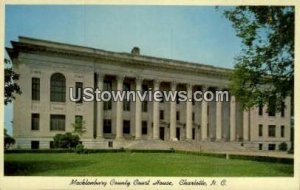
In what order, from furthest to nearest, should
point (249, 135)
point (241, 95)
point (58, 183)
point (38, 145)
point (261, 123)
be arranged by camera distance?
point (249, 135) < point (261, 123) < point (38, 145) < point (241, 95) < point (58, 183)

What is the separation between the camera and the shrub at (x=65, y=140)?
14.6 m

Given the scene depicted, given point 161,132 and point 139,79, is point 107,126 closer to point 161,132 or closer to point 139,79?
point 161,132

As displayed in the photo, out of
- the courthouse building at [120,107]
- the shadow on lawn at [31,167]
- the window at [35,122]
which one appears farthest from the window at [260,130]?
the shadow on lawn at [31,167]

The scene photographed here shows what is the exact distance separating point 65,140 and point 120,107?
9.22ft

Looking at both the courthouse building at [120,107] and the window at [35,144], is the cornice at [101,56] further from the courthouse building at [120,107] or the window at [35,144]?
the window at [35,144]

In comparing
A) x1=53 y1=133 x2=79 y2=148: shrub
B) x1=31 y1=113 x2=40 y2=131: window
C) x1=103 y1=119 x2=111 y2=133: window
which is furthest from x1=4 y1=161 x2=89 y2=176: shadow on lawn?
x1=103 y1=119 x2=111 y2=133: window

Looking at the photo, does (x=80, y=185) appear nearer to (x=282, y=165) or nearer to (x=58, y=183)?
(x=58, y=183)

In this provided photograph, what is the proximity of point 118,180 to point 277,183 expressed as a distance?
271 cm

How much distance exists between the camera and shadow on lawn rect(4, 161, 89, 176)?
29.1 ft

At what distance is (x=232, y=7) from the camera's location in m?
9.74

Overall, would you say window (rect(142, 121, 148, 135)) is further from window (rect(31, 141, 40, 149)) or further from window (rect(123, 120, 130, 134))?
window (rect(31, 141, 40, 149))

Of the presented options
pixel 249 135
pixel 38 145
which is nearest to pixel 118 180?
pixel 38 145

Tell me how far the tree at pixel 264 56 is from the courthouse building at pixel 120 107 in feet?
2.59

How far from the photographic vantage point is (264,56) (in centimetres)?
1029
